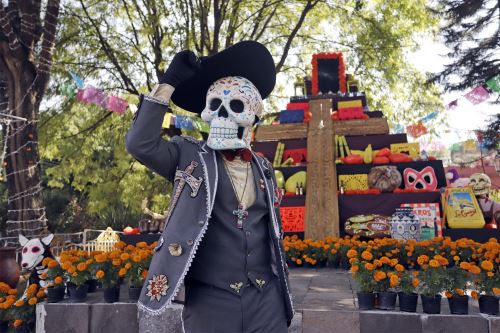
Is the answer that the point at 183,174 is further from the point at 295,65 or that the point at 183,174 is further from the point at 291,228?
the point at 295,65

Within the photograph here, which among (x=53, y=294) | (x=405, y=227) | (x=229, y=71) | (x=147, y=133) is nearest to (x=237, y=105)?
(x=229, y=71)

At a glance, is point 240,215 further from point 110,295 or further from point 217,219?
point 110,295

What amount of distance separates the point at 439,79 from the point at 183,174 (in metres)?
13.3

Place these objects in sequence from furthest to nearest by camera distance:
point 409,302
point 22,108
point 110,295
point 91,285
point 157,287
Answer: point 22,108 < point 91,285 < point 110,295 < point 409,302 < point 157,287

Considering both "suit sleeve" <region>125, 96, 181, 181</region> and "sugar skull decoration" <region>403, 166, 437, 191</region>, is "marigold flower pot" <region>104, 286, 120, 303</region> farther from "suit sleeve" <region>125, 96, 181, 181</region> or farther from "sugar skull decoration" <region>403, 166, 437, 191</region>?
"sugar skull decoration" <region>403, 166, 437, 191</region>

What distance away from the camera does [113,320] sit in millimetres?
3797

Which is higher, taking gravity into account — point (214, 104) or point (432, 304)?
Answer: point (214, 104)

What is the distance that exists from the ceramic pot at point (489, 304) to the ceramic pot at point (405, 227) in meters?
3.24

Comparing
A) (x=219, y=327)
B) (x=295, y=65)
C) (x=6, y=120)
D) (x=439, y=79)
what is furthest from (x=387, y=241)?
(x=295, y=65)

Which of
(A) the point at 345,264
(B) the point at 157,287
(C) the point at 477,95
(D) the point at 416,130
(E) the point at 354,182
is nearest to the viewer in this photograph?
(B) the point at 157,287

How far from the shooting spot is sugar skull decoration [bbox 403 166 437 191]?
26.2ft

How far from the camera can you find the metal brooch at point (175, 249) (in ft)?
7.03

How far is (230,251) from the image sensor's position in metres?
2.28

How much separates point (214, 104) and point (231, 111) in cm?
A: 13
